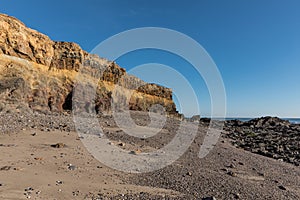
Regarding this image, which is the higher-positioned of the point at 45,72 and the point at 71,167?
the point at 45,72

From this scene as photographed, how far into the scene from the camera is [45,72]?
2386 cm

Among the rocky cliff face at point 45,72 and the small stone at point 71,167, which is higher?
the rocky cliff face at point 45,72

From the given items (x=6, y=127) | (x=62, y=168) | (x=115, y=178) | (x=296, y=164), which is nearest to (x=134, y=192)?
(x=115, y=178)

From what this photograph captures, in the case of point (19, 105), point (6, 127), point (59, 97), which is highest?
point (59, 97)

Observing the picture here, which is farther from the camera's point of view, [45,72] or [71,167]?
[45,72]

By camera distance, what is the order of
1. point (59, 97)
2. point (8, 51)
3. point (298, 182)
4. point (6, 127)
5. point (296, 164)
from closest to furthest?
1. point (298, 182)
2. point (6, 127)
3. point (296, 164)
4. point (8, 51)
5. point (59, 97)

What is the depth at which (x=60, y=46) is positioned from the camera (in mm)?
27219

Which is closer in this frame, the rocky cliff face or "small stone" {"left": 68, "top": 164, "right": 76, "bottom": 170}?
"small stone" {"left": 68, "top": 164, "right": 76, "bottom": 170}

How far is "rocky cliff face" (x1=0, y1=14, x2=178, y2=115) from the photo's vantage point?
1939cm

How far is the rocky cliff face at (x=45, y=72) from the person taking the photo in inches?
763

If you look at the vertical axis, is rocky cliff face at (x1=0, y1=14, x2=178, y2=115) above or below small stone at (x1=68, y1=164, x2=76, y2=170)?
above

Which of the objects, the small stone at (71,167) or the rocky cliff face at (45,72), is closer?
the small stone at (71,167)

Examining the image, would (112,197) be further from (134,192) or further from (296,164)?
(296,164)

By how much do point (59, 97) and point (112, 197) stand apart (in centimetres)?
2132
